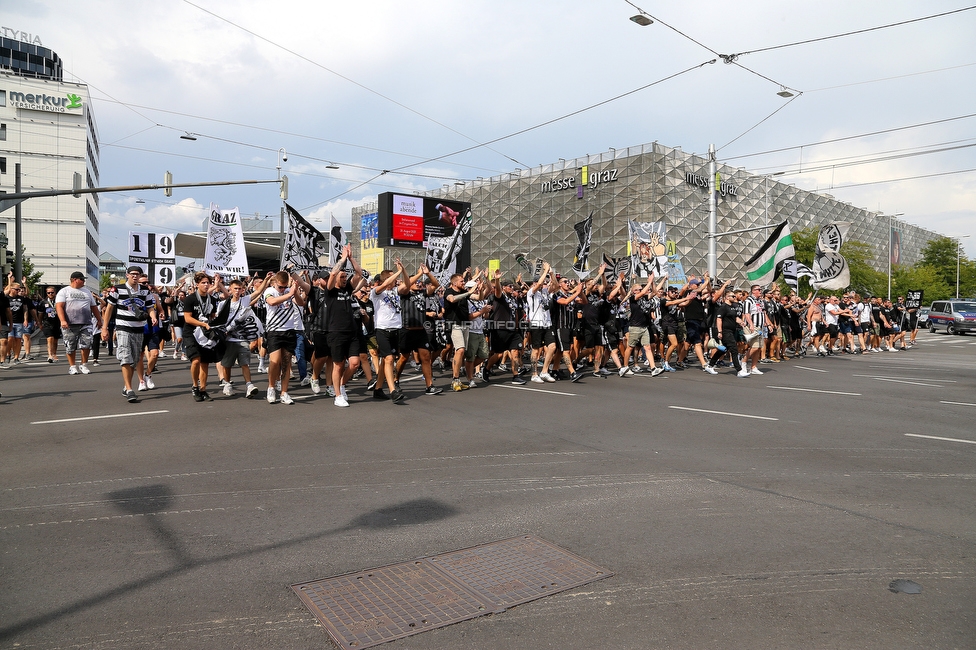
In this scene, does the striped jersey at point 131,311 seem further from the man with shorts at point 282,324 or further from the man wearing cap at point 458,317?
the man wearing cap at point 458,317

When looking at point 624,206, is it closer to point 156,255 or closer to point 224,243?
point 156,255

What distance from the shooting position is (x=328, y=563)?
3846 millimetres

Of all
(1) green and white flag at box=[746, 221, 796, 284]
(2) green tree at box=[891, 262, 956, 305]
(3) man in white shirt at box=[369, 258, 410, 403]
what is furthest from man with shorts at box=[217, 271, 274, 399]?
(2) green tree at box=[891, 262, 956, 305]

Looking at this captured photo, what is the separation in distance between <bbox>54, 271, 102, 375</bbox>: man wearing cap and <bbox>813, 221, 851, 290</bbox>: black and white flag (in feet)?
62.2

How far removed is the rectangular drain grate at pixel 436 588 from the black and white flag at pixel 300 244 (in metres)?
7.99

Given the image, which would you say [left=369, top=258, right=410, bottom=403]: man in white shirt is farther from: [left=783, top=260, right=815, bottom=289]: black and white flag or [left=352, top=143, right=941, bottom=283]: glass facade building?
[left=352, top=143, right=941, bottom=283]: glass facade building

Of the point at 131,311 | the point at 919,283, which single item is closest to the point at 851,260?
the point at 919,283

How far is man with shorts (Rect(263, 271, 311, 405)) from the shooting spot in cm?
959

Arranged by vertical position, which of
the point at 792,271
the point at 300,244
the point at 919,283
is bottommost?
the point at 300,244

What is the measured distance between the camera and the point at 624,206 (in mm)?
51406

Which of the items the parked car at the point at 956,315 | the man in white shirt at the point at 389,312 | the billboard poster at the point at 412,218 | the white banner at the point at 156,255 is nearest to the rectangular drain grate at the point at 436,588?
the man in white shirt at the point at 389,312

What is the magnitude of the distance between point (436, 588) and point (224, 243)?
13257 millimetres

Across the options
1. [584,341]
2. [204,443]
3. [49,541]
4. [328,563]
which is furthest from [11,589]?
[584,341]

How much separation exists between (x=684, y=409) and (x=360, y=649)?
23.7 ft
